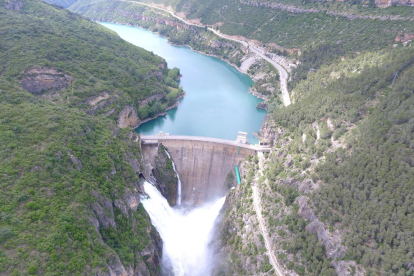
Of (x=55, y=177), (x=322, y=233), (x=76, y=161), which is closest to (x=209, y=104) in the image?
(x=76, y=161)

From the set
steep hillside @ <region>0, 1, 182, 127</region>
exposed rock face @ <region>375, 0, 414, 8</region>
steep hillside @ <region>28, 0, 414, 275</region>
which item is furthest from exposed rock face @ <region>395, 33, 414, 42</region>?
steep hillside @ <region>0, 1, 182, 127</region>

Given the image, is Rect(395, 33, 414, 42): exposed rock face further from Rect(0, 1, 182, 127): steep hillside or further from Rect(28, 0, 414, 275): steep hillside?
Rect(0, 1, 182, 127): steep hillside

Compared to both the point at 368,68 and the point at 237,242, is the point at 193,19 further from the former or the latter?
the point at 237,242

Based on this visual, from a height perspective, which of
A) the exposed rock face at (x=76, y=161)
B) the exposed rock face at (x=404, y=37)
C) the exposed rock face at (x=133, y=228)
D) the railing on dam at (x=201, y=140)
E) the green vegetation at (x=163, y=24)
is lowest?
the exposed rock face at (x=133, y=228)

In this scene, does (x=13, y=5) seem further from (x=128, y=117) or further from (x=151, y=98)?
(x=128, y=117)

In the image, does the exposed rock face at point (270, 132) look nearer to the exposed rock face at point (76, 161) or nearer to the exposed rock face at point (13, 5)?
the exposed rock face at point (76, 161)

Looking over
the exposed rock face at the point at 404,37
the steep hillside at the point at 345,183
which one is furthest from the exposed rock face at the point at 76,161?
the exposed rock face at the point at 404,37

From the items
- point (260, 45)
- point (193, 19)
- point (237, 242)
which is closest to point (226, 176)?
point (237, 242)
